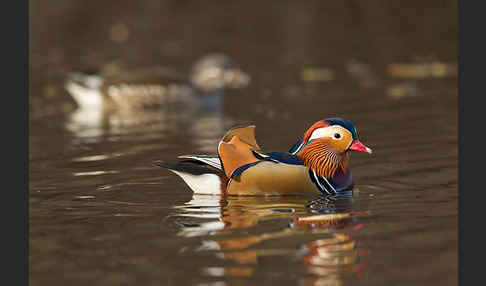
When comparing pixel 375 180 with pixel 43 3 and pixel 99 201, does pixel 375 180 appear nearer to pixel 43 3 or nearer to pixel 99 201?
pixel 99 201

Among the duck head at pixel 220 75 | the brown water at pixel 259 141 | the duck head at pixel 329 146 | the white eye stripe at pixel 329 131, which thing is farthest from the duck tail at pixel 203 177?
the duck head at pixel 220 75

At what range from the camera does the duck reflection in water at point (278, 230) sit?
6387 mm

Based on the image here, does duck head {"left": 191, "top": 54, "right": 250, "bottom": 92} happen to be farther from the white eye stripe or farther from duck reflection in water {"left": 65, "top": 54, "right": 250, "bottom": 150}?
the white eye stripe

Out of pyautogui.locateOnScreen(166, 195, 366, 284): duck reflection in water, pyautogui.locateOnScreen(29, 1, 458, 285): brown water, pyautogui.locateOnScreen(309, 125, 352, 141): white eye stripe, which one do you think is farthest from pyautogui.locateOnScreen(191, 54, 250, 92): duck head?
pyautogui.locateOnScreen(166, 195, 366, 284): duck reflection in water

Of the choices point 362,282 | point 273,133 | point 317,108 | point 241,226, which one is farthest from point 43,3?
point 362,282

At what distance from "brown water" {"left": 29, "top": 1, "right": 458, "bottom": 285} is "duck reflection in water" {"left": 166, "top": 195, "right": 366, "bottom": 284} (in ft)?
0.07

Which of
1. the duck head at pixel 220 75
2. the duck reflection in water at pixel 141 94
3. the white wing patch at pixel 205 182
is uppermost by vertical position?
the duck head at pixel 220 75

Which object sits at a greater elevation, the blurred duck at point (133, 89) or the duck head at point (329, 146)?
the blurred duck at point (133, 89)

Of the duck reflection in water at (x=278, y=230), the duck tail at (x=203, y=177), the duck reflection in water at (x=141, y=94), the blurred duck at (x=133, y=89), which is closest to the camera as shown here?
the duck reflection in water at (x=278, y=230)

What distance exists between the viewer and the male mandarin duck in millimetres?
8695

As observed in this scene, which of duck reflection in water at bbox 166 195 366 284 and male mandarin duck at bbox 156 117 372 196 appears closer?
duck reflection in water at bbox 166 195 366 284

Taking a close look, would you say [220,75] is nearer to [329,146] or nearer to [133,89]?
[133,89]

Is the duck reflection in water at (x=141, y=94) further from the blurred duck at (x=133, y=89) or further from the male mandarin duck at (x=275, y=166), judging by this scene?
the male mandarin duck at (x=275, y=166)

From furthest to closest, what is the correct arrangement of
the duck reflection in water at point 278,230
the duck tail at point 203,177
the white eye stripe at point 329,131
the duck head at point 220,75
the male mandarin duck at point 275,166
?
the duck head at point 220,75 → the white eye stripe at point 329,131 → the duck tail at point 203,177 → the male mandarin duck at point 275,166 → the duck reflection in water at point 278,230
